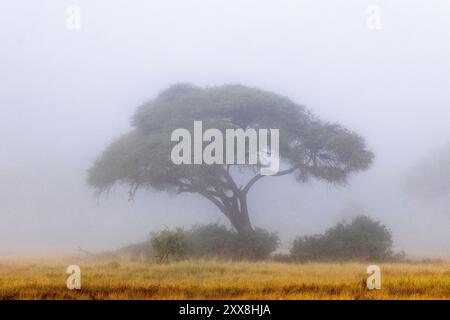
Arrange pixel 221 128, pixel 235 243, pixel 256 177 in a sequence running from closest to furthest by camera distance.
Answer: pixel 221 128 → pixel 235 243 → pixel 256 177

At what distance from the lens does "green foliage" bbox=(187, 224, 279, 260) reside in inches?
599

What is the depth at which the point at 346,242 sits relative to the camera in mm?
15594

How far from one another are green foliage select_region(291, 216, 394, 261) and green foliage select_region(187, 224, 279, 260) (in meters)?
0.72

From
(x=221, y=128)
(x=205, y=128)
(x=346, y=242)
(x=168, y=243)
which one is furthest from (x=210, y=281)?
(x=346, y=242)

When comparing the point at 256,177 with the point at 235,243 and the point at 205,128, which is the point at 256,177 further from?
the point at 205,128

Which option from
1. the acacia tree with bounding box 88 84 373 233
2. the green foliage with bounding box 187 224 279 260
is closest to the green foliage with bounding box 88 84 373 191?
the acacia tree with bounding box 88 84 373 233

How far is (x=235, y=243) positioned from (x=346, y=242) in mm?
2940

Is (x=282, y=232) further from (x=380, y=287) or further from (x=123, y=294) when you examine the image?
(x=123, y=294)

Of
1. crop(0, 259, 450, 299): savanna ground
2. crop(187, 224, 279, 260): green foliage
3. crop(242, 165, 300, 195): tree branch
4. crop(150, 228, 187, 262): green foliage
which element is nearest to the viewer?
crop(0, 259, 450, 299): savanna ground

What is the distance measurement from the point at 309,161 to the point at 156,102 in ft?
16.5

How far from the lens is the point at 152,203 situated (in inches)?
Answer: 614

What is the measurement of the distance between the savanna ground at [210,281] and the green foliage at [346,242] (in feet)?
6.13

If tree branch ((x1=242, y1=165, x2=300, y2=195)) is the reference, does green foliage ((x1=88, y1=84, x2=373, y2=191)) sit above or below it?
above

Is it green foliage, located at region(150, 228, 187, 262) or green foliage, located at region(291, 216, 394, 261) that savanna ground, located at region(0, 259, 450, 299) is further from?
green foliage, located at region(291, 216, 394, 261)
